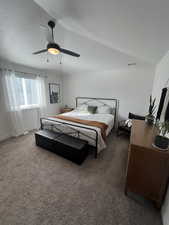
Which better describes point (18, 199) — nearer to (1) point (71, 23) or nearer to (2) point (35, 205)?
(2) point (35, 205)

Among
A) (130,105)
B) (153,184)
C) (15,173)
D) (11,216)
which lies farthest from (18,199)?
(130,105)

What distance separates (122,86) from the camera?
379cm

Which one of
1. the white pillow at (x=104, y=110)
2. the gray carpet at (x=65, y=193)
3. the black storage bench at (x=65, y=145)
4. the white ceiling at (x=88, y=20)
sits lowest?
the gray carpet at (x=65, y=193)

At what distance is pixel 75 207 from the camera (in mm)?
1329

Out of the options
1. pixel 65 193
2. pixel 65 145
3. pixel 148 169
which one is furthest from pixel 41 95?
pixel 148 169

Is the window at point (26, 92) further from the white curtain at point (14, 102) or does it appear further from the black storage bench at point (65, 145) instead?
the black storage bench at point (65, 145)

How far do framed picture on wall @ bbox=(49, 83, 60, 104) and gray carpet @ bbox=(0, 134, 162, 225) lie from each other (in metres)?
2.94

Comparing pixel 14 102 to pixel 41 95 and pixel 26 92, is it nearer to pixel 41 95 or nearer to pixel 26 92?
pixel 26 92

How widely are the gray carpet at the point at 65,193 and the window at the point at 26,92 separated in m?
1.91

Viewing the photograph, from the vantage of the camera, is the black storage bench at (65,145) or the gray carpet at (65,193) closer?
the gray carpet at (65,193)

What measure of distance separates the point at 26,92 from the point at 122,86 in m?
3.74

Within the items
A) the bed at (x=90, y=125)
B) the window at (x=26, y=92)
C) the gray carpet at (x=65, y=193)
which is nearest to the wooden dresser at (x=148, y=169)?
the gray carpet at (x=65, y=193)

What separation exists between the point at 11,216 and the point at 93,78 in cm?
445

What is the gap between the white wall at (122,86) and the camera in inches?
135
